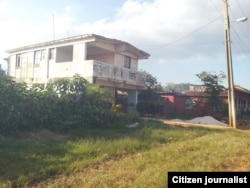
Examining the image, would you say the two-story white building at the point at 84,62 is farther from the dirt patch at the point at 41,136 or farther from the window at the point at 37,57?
the dirt patch at the point at 41,136

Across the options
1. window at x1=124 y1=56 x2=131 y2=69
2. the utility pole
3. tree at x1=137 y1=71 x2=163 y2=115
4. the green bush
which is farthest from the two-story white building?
the utility pole

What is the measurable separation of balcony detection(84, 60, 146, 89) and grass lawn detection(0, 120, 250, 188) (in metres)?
9.01

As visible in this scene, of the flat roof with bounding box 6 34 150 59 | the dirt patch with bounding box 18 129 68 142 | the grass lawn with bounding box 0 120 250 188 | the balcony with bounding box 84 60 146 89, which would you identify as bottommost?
the grass lawn with bounding box 0 120 250 188

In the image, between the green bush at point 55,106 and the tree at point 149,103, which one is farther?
the tree at point 149,103

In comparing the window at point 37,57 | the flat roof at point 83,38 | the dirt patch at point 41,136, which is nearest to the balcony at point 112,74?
the flat roof at point 83,38

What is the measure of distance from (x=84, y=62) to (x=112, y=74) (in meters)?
2.36

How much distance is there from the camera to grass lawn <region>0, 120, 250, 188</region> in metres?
6.22

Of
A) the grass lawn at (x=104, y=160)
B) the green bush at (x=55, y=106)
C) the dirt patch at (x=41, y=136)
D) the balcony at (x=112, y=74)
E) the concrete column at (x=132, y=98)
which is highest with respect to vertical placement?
the balcony at (x=112, y=74)

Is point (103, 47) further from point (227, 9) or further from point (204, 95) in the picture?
point (204, 95)

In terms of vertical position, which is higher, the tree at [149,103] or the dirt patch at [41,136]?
the tree at [149,103]

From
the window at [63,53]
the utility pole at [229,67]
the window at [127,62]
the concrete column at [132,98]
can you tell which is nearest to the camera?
the utility pole at [229,67]

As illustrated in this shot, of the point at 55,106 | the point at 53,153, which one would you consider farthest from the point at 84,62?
the point at 53,153

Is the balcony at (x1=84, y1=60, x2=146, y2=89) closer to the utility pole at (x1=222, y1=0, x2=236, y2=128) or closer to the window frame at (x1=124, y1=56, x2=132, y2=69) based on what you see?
the window frame at (x1=124, y1=56, x2=132, y2=69)

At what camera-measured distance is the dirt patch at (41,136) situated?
34.4 ft
